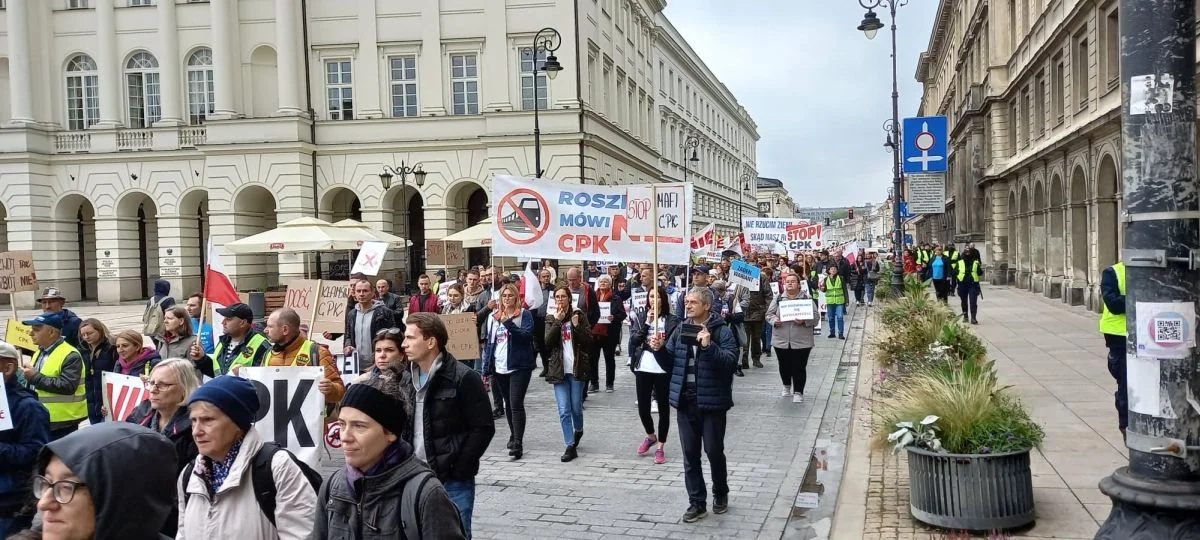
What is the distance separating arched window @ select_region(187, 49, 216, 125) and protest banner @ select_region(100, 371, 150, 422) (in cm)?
3428

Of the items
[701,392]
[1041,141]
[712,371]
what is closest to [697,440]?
[701,392]

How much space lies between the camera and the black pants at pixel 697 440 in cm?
709

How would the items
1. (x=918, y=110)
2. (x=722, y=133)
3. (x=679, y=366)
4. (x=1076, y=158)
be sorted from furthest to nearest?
(x=918, y=110) < (x=722, y=133) < (x=1076, y=158) < (x=679, y=366)

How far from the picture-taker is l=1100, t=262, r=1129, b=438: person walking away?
7.70m

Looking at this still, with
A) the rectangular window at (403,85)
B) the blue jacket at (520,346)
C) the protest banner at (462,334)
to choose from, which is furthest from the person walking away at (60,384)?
the rectangular window at (403,85)

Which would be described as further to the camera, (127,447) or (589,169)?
(589,169)

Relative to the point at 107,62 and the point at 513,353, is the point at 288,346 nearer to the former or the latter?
the point at 513,353

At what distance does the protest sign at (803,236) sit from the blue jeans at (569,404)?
1785 cm

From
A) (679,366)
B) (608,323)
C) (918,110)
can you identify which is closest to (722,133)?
(918,110)

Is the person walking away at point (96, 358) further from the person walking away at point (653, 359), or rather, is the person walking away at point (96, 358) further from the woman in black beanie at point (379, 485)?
the woman in black beanie at point (379, 485)

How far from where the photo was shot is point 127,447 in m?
2.68

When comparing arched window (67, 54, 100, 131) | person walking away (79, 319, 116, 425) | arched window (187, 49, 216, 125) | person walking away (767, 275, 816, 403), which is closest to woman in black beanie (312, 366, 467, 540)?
person walking away (79, 319, 116, 425)

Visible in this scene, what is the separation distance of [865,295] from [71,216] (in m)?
34.3

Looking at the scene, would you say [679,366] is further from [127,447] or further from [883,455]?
[127,447]
